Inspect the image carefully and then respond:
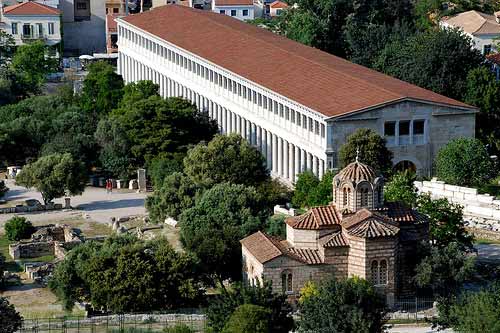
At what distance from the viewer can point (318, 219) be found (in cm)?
6181

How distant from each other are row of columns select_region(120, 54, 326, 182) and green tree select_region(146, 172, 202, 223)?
27.8 feet

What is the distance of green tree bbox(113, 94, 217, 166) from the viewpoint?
90938 mm

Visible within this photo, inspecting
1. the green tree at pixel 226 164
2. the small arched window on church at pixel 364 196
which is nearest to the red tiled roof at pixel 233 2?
the green tree at pixel 226 164

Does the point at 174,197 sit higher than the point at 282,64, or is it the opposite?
the point at 282,64

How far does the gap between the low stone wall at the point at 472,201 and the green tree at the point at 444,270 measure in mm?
12429

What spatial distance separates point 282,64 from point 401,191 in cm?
2535

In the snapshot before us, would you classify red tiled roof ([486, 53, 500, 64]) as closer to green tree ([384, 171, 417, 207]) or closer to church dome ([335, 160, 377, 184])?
green tree ([384, 171, 417, 207])

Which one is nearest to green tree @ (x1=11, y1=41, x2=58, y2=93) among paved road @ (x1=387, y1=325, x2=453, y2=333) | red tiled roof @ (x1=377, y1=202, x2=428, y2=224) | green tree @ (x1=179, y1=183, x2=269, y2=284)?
green tree @ (x1=179, y1=183, x2=269, y2=284)

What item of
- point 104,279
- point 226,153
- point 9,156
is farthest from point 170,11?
point 104,279

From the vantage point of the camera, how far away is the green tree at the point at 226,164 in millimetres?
80062

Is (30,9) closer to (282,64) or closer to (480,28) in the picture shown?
(480,28)

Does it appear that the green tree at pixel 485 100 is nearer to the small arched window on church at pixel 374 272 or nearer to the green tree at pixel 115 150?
the green tree at pixel 115 150

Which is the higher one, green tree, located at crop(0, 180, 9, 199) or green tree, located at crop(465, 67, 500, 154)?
green tree, located at crop(465, 67, 500, 154)

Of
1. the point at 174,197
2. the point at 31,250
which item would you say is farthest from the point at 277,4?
the point at 31,250
